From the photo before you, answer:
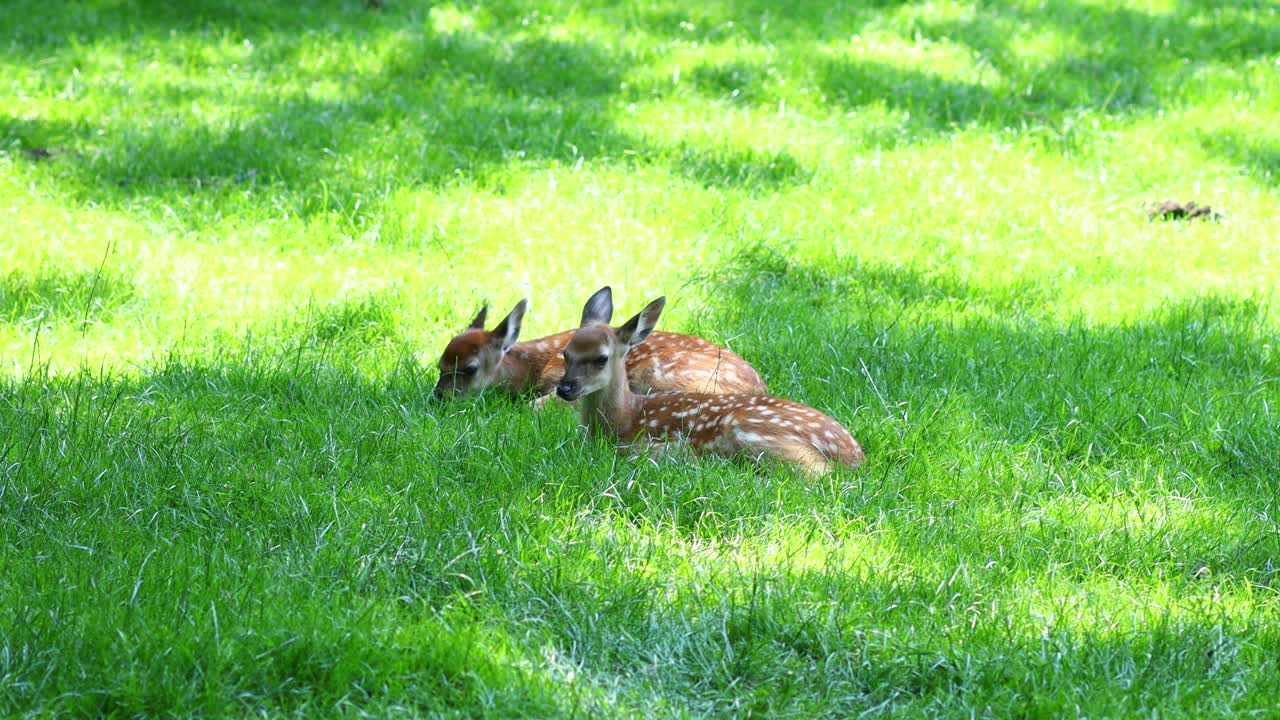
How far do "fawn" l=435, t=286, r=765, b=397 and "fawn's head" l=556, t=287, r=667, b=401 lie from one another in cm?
35

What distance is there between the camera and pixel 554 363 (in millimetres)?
6801

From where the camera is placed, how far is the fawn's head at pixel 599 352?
5.88 metres

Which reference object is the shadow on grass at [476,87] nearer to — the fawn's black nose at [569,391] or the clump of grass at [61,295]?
the clump of grass at [61,295]

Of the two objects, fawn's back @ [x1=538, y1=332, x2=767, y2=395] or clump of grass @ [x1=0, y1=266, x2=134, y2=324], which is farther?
clump of grass @ [x1=0, y1=266, x2=134, y2=324]

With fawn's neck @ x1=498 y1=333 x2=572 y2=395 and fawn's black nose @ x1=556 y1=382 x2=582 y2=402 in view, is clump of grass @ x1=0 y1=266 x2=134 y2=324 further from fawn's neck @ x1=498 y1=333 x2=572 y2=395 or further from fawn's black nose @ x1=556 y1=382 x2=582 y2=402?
fawn's black nose @ x1=556 y1=382 x2=582 y2=402

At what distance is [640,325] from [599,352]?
30 centimetres

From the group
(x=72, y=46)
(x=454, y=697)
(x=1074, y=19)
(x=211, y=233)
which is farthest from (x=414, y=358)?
(x=1074, y=19)

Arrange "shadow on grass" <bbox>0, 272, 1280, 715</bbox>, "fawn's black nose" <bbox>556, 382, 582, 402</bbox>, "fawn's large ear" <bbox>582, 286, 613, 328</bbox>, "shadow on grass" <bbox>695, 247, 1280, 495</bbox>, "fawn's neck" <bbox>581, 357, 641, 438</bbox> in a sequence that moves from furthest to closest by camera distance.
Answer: "fawn's large ear" <bbox>582, 286, 613, 328</bbox> < "fawn's neck" <bbox>581, 357, 641, 438</bbox> < "fawn's black nose" <bbox>556, 382, 582, 402</bbox> < "shadow on grass" <bbox>695, 247, 1280, 495</bbox> < "shadow on grass" <bbox>0, 272, 1280, 715</bbox>

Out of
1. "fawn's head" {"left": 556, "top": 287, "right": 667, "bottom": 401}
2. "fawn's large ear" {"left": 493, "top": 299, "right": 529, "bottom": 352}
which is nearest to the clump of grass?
"fawn's large ear" {"left": 493, "top": 299, "right": 529, "bottom": 352}

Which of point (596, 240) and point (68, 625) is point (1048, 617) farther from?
point (596, 240)

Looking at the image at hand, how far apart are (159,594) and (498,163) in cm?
538

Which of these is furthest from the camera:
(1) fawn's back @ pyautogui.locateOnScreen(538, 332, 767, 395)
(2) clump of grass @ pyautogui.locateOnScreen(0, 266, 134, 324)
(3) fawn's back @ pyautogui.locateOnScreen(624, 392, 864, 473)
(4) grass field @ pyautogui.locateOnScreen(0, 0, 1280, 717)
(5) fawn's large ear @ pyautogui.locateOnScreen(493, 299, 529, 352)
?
(2) clump of grass @ pyautogui.locateOnScreen(0, 266, 134, 324)

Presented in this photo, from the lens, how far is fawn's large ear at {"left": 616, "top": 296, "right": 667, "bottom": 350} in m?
6.07

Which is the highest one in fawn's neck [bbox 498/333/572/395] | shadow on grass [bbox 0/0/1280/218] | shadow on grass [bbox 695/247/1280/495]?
shadow on grass [bbox 0/0/1280/218]
